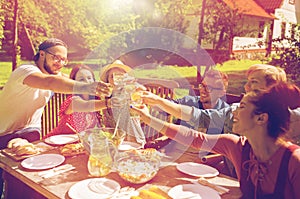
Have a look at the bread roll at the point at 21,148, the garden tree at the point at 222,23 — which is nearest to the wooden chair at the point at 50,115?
the bread roll at the point at 21,148

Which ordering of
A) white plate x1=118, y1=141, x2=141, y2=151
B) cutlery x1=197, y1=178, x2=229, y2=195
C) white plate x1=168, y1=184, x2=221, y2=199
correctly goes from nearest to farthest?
white plate x1=168, y1=184, x2=221, y2=199 → cutlery x1=197, y1=178, x2=229, y2=195 → white plate x1=118, y1=141, x2=141, y2=151

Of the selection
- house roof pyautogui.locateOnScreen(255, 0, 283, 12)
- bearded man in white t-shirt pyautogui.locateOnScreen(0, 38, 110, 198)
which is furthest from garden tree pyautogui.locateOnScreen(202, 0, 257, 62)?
house roof pyautogui.locateOnScreen(255, 0, 283, 12)

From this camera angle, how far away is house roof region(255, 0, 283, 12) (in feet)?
70.8

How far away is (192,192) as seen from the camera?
200 centimetres

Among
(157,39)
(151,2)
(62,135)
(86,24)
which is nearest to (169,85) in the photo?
(62,135)

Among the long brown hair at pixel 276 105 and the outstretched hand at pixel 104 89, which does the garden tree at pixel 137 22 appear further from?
the long brown hair at pixel 276 105

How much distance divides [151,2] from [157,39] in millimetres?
2287

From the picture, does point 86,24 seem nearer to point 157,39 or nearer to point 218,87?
point 157,39

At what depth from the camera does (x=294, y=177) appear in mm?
1769

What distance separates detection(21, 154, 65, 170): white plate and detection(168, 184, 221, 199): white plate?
0.92 meters

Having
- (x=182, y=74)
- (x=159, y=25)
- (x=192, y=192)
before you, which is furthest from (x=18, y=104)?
(x=159, y=25)

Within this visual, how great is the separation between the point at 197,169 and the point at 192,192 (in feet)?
1.23

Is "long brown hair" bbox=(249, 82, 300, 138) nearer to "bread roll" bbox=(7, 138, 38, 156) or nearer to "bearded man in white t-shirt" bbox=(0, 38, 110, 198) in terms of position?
"bread roll" bbox=(7, 138, 38, 156)

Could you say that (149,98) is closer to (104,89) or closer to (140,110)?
(140,110)
